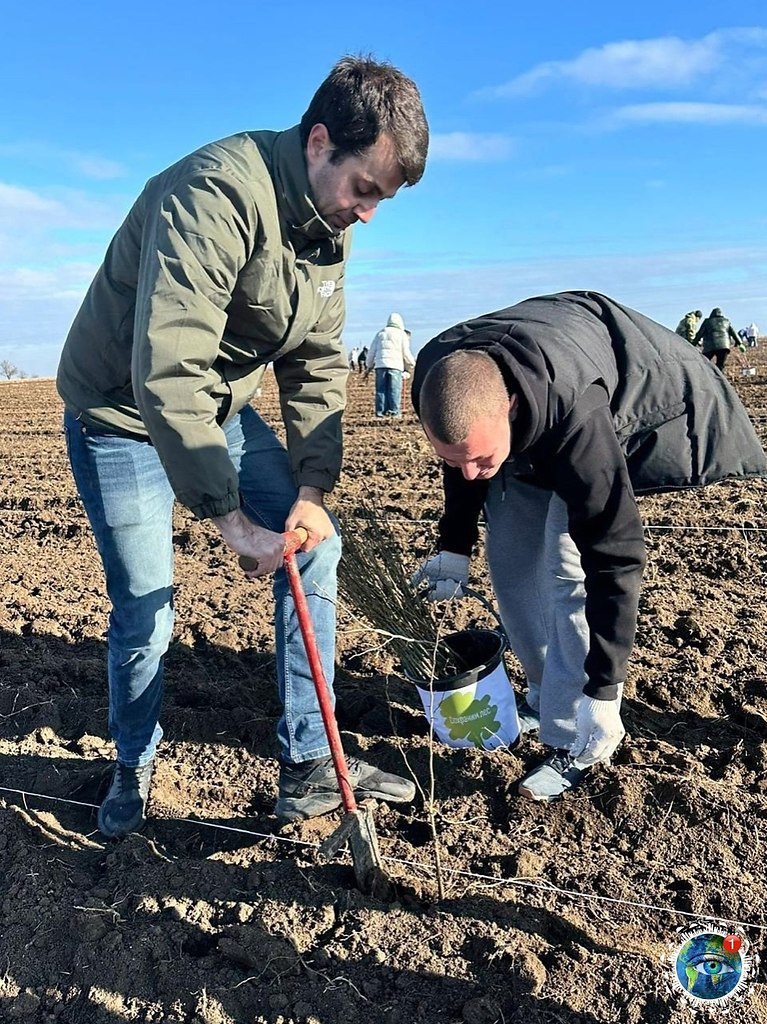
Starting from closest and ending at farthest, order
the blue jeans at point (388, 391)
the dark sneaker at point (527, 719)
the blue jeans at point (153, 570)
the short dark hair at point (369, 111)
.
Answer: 1. the short dark hair at point (369, 111)
2. the blue jeans at point (153, 570)
3. the dark sneaker at point (527, 719)
4. the blue jeans at point (388, 391)

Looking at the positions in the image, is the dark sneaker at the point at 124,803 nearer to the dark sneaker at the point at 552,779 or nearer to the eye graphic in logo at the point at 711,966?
the dark sneaker at the point at 552,779

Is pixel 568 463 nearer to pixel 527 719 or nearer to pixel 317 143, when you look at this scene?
pixel 317 143

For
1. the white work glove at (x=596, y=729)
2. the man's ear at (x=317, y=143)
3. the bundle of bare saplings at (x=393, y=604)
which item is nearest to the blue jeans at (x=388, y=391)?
the bundle of bare saplings at (x=393, y=604)

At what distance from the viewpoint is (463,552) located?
8.74 feet

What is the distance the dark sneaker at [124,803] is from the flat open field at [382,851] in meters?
0.05

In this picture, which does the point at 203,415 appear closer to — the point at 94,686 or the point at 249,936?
the point at 249,936

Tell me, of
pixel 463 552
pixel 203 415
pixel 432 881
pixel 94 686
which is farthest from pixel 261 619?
pixel 203 415

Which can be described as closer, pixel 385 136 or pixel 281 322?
pixel 385 136

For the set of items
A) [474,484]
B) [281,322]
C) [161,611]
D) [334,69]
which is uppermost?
[334,69]

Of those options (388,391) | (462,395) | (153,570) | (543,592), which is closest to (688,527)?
(543,592)

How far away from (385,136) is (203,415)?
68 cm

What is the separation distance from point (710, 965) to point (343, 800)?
2.89 feet

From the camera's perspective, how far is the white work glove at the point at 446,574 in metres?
2.66

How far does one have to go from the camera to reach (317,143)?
70.9 inches
